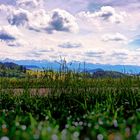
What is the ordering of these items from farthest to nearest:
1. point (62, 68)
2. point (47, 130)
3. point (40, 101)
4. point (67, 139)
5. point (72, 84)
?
point (62, 68) → point (72, 84) → point (40, 101) → point (47, 130) → point (67, 139)

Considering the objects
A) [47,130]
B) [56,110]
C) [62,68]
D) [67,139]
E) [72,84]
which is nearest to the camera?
[67,139]

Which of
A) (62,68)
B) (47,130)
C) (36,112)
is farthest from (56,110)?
(47,130)

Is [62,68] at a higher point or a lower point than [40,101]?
higher

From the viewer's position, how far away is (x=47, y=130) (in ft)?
16.3

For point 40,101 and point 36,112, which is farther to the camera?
point 40,101

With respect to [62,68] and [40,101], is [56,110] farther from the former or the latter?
[62,68]

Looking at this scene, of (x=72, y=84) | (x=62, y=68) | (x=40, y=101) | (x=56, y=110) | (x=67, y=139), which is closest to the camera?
(x=67, y=139)

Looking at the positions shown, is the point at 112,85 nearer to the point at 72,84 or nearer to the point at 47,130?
the point at 72,84

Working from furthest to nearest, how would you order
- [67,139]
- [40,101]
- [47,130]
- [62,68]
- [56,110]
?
[62,68]
[40,101]
[56,110]
[47,130]
[67,139]

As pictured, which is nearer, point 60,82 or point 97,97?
point 97,97

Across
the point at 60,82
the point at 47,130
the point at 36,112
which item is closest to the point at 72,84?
the point at 60,82

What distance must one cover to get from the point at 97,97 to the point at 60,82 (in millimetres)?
1685

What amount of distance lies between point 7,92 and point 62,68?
1910 millimetres

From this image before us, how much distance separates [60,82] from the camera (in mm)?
13438
